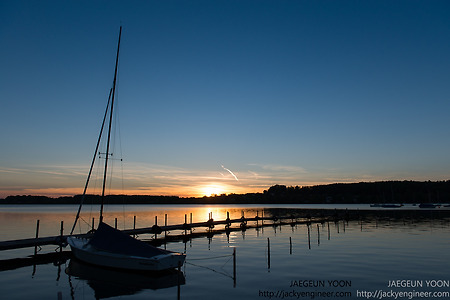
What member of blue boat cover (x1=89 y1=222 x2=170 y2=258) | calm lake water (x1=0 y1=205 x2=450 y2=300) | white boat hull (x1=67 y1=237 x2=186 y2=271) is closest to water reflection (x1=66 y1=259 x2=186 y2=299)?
calm lake water (x1=0 y1=205 x2=450 y2=300)

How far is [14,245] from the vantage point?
31.1 meters

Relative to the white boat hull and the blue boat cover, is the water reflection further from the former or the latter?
the blue boat cover

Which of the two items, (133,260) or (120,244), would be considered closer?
(133,260)

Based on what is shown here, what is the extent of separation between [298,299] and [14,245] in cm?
2660

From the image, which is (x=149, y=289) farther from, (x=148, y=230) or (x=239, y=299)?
(x=148, y=230)

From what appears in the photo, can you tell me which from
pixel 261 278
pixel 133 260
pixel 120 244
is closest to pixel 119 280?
pixel 133 260

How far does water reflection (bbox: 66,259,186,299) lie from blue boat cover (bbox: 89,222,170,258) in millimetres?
1535

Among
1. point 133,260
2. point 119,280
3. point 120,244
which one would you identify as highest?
point 120,244

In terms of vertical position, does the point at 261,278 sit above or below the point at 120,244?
below

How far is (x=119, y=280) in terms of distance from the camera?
2369 cm

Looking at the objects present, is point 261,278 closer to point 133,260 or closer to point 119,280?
point 133,260

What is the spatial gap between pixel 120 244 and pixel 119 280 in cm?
256

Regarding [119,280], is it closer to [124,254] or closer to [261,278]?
[124,254]

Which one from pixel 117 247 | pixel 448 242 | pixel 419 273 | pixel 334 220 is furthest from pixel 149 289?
pixel 334 220
